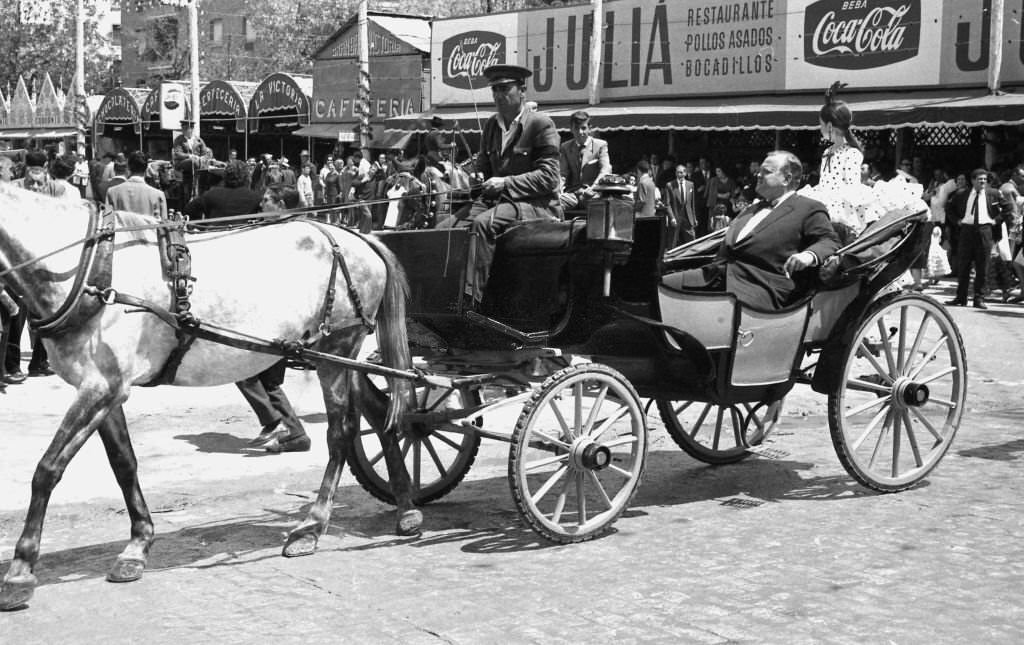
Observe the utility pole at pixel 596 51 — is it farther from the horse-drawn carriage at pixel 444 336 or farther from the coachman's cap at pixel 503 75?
the coachman's cap at pixel 503 75

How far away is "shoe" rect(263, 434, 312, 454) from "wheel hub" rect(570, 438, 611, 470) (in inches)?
118

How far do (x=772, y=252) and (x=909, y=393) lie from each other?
3.71 ft

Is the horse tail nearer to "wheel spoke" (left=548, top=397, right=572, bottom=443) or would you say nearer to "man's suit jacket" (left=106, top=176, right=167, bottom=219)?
"wheel spoke" (left=548, top=397, right=572, bottom=443)

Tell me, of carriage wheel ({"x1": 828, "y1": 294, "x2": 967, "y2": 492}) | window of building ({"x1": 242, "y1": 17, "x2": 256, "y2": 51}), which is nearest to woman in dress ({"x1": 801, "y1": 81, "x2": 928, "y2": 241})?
carriage wheel ({"x1": 828, "y1": 294, "x2": 967, "y2": 492})

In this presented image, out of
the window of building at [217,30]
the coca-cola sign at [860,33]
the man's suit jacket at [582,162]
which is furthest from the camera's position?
the window of building at [217,30]

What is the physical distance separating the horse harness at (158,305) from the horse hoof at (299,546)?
34.5 inches

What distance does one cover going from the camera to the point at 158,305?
19.1ft

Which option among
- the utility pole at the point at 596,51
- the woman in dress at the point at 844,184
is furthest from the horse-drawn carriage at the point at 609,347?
the utility pole at the point at 596,51

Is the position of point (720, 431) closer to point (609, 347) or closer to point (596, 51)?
point (609, 347)

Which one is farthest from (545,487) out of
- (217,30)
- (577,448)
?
(217,30)

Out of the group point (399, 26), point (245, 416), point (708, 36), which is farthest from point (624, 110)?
point (245, 416)

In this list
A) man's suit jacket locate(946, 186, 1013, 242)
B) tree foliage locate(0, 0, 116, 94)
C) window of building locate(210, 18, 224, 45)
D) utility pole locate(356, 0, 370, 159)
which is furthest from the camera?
tree foliage locate(0, 0, 116, 94)

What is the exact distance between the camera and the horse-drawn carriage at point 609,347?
644 cm

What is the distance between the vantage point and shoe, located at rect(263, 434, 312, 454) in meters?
8.73
